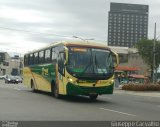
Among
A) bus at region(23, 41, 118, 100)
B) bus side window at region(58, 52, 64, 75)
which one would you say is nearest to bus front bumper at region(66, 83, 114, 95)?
bus at region(23, 41, 118, 100)

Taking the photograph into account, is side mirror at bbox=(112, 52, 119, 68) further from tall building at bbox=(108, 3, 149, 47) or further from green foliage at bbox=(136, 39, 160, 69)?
green foliage at bbox=(136, 39, 160, 69)

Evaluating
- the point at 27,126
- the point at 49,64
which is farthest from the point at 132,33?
the point at 27,126

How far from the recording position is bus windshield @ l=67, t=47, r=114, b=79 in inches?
971

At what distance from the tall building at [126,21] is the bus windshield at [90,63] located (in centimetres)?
5605

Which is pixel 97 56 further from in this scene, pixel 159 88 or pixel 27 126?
pixel 159 88

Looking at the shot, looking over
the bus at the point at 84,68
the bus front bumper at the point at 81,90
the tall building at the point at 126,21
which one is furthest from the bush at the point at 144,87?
the tall building at the point at 126,21

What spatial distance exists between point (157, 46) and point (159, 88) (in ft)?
185

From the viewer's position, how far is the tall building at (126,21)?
3307 inches

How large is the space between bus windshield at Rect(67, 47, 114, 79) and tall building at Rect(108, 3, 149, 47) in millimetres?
56054

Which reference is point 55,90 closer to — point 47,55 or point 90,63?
point 47,55

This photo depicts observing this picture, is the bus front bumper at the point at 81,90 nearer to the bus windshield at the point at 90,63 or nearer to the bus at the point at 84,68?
the bus at the point at 84,68

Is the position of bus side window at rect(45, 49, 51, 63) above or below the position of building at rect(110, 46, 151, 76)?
above

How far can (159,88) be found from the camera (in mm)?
48031

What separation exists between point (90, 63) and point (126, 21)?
196 ft
